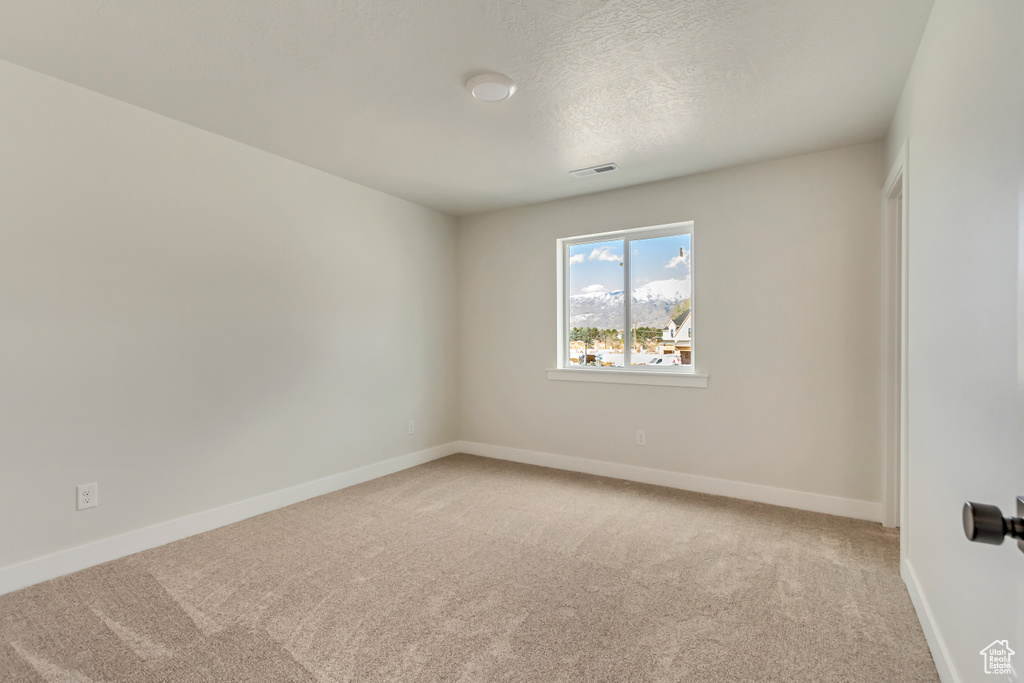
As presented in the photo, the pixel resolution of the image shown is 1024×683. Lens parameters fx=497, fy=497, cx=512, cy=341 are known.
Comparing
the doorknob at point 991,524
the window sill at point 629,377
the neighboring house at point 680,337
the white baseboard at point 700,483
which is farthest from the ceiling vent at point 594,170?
the doorknob at point 991,524

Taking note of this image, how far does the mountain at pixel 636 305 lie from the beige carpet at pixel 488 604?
158 cm

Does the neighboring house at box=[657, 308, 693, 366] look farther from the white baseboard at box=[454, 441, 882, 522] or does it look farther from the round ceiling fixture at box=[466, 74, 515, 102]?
the round ceiling fixture at box=[466, 74, 515, 102]

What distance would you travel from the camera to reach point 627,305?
4.21 m

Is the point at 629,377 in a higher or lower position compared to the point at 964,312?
lower

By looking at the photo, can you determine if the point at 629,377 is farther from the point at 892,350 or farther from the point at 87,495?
the point at 87,495

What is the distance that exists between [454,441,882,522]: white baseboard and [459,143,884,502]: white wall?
53 millimetres

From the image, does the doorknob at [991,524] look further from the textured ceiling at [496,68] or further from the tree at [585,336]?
the tree at [585,336]

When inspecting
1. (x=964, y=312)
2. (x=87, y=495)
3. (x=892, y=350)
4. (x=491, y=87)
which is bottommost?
(x=87, y=495)

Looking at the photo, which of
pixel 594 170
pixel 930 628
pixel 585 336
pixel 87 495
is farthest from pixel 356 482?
pixel 930 628

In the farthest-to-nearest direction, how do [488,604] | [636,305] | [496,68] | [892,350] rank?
1. [636,305]
2. [892,350]
3. [496,68]
4. [488,604]

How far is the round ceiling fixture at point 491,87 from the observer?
234 centimetres

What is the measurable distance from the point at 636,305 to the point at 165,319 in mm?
3301

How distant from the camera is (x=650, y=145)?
10.4ft

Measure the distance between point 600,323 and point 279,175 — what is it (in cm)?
275
